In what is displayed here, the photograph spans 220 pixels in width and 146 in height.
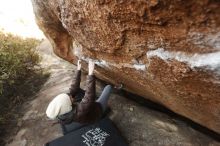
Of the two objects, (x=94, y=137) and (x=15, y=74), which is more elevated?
(x=15, y=74)

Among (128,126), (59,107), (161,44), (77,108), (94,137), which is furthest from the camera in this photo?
(128,126)

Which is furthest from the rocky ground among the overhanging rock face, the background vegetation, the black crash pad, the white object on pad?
the white object on pad

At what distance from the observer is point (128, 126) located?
616 centimetres

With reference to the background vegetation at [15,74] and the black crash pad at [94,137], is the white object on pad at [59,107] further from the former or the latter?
the background vegetation at [15,74]

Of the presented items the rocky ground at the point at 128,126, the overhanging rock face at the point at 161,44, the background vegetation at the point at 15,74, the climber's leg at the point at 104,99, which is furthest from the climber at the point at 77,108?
the background vegetation at the point at 15,74

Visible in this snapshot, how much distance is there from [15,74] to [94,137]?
3.44 metres

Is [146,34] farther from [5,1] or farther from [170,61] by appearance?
[5,1]

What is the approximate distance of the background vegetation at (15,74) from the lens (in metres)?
7.55

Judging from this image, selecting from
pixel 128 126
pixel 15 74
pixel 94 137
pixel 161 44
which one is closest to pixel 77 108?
pixel 94 137

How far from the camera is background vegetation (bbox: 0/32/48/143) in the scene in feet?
24.8

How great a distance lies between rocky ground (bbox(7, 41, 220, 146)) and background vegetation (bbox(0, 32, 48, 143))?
14.9 inches

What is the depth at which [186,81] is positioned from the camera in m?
3.89

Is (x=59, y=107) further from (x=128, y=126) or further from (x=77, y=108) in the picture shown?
(x=128, y=126)

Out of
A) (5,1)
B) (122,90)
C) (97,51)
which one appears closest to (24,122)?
(122,90)
